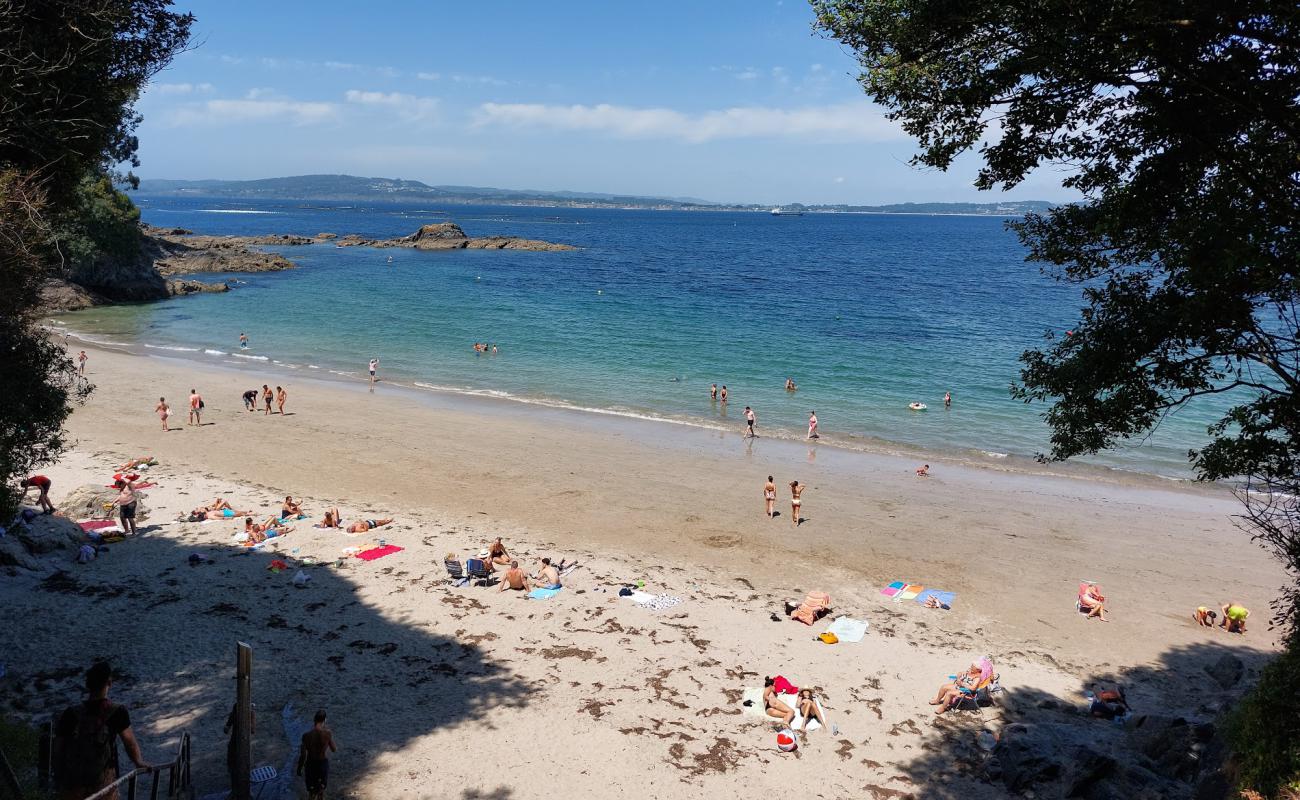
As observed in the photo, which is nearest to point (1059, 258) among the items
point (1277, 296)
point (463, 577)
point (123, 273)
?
point (1277, 296)

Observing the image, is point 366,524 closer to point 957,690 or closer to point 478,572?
point 478,572

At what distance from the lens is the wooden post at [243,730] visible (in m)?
7.62

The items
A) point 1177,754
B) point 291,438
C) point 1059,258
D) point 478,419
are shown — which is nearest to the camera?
point 1059,258

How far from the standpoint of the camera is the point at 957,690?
1184cm

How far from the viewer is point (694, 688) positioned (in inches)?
475

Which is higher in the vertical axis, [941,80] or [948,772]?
[941,80]

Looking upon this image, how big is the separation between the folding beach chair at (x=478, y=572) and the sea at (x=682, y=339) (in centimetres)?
1599

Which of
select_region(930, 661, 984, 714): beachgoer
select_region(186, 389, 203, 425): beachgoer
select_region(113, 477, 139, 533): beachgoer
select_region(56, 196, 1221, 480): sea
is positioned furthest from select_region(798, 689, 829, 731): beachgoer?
select_region(186, 389, 203, 425): beachgoer

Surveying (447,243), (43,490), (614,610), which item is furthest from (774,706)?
(447,243)

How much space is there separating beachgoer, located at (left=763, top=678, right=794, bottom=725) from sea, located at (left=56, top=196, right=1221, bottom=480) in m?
17.8

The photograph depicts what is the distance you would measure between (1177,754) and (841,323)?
155 feet

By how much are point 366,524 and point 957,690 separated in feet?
43.8

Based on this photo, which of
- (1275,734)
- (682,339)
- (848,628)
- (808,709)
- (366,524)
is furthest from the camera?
(682,339)

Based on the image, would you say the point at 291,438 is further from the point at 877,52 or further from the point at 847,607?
the point at 877,52
